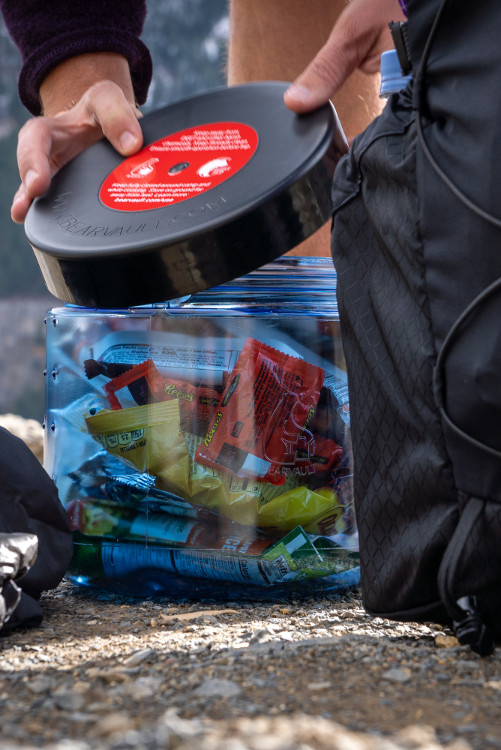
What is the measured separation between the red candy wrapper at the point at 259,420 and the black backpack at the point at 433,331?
0.74 feet

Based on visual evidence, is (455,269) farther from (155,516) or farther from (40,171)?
(40,171)

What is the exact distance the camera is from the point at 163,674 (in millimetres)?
752

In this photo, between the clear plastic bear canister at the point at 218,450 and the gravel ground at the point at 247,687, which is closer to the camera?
the gravel ground at the point at 247,687

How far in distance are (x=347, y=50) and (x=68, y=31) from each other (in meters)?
0.68

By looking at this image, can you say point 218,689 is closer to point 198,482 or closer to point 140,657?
point 140,657

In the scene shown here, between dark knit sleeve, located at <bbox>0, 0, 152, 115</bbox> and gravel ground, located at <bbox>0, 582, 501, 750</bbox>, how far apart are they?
43.8 inches

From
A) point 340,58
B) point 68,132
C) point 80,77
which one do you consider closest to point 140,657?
point 340,58

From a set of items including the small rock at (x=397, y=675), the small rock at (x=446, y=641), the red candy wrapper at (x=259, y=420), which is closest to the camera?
the small rock at (x=397, y=675)

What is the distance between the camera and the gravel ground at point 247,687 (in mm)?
585

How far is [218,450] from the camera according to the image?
1.16m

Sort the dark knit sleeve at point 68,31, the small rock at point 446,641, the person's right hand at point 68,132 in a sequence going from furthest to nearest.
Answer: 1. the dark knit sleeve at point 68,31
2. the person's right hand at point 68,132
3. the small rock at point 446,641

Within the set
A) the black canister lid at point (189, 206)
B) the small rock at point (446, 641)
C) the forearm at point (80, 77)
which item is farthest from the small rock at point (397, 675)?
the forearm at point (80, 77)

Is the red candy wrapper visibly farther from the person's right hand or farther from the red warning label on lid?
the person's right hand

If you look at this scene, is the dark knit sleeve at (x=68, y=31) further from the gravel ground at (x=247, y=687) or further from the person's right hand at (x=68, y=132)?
the gravel ground at (x=247, y=687)
